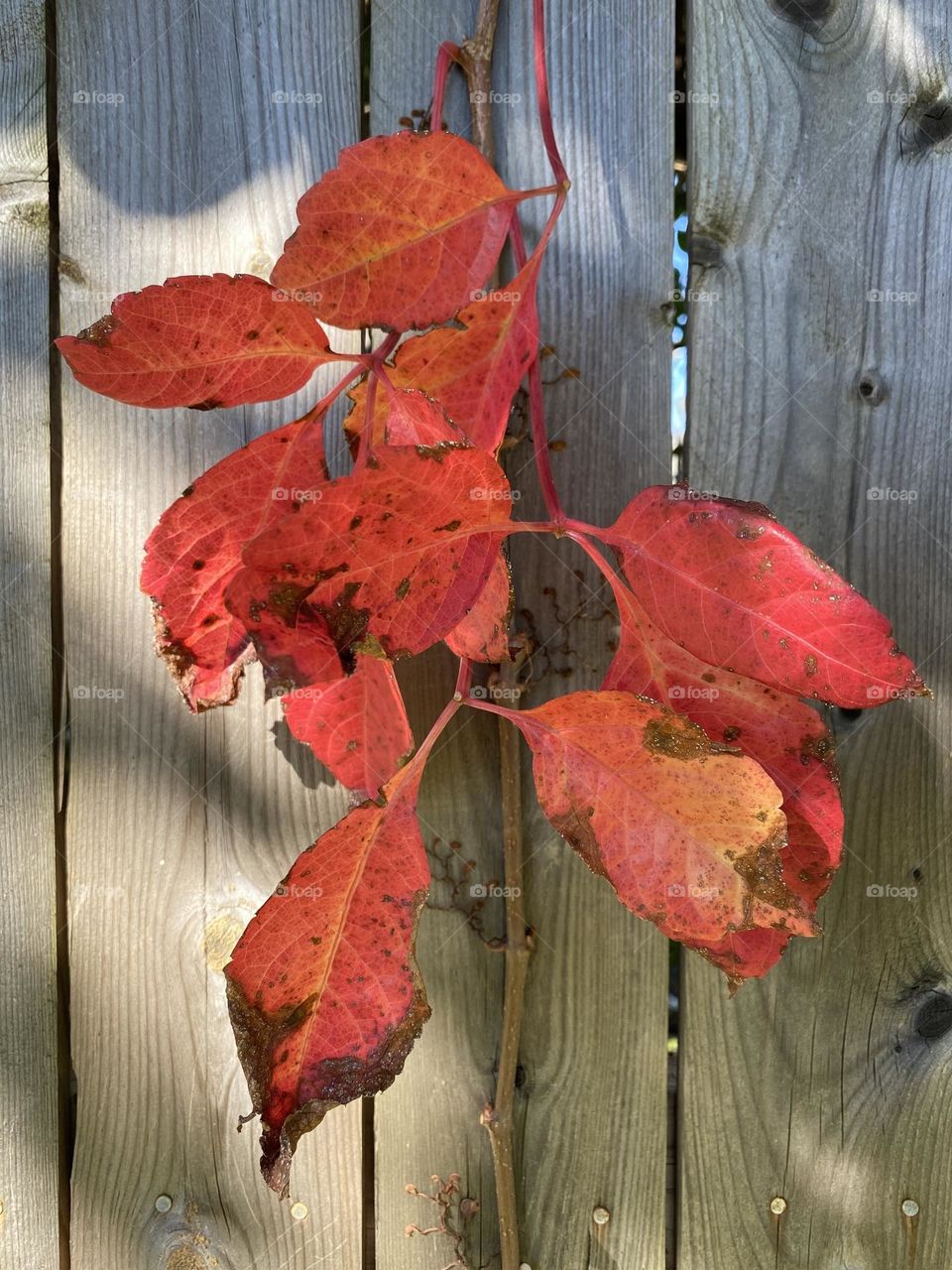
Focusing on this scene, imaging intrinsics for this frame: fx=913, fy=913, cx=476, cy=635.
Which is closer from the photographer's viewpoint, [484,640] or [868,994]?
[484,640]

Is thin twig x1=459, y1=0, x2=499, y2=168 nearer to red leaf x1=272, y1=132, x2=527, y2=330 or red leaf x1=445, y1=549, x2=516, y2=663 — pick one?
red leaf x1=272, y1=132, x2=527, y2=330

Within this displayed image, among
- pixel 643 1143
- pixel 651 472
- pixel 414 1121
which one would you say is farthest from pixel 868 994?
pixel 651 472

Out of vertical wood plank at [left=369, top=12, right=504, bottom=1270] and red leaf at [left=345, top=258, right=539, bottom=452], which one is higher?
red leaf at [left=345, top=258, right=539, bottom=452]

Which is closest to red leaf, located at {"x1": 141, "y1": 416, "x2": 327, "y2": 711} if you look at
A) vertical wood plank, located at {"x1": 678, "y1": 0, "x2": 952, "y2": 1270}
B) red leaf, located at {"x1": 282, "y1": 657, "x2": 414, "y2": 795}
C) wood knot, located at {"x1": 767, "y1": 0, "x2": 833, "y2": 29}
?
red leaf, located at {"x1": 282, "y1": 657, "x2": 414, "y2": 795}

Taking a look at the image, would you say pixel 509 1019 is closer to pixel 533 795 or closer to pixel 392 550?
pixel 533 795

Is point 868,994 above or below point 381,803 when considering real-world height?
below

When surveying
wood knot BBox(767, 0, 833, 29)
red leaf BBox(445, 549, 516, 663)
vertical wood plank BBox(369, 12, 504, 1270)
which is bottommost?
vertical wood plank BBox(369, 12, 504, 1270)

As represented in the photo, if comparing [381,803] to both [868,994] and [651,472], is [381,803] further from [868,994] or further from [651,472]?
[868,994]

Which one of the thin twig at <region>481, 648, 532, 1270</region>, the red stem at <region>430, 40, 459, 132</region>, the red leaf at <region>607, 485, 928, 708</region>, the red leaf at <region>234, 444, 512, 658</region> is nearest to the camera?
the red leaf at <region>234, 444, 512, 658</region>
